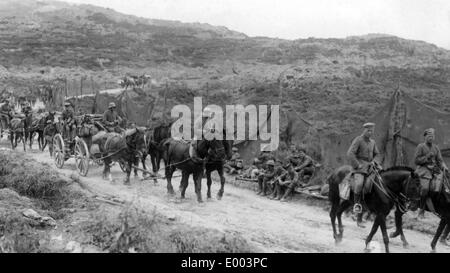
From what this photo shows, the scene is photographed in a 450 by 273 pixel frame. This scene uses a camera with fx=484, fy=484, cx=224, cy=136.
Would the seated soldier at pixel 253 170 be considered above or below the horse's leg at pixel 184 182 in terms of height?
below

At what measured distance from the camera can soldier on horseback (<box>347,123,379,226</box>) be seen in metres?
8.49

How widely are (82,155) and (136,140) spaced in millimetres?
2030

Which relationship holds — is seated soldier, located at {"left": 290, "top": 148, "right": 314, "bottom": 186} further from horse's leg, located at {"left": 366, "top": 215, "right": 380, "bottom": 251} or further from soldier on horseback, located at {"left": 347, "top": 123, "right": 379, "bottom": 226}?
horse's leg, located at {"left": 366, "top": 215, "right": 380, "bottom": 251}

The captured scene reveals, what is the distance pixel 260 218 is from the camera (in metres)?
10.6

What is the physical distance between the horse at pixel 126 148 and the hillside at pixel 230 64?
271 inches

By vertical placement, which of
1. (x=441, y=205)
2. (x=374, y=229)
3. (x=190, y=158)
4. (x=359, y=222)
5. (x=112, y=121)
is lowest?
(x=359, y=222)

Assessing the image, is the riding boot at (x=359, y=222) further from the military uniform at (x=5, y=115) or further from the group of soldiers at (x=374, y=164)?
the military uniform at (x=5, y=115)

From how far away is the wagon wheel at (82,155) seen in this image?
13939mm

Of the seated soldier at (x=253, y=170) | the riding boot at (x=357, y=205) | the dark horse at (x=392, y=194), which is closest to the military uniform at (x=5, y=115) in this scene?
the seated soldier at (x=253, y=170)

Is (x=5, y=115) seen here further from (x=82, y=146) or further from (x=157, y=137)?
(x=157, y=137)

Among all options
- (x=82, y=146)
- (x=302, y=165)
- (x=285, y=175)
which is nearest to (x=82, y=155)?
(x=82, y=146)

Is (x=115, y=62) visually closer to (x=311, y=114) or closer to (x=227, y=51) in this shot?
(x=227, y=51)

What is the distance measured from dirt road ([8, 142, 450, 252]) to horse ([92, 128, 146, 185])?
0.64 m

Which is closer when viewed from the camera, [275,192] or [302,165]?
[275,192]
